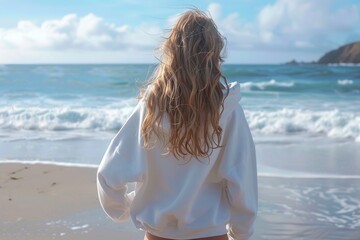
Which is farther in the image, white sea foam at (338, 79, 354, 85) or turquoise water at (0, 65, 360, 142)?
white sea foam at (338, 79, 354, 85)

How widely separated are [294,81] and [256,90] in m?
3.39

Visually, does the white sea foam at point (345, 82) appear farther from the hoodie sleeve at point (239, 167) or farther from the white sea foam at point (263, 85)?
the hoodie sleeve at point (239, 167)

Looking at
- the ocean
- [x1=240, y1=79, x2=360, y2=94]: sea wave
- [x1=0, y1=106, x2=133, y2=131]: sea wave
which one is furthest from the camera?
[x1=240, y1=79, x2=360, y2=94]: sea wave

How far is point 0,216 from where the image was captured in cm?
452

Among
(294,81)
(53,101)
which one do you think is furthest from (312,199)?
(294,81)

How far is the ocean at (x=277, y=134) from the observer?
4988mm

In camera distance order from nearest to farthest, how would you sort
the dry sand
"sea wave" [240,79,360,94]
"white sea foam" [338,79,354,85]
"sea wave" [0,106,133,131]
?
the dry sand < "sea wave" [0,106,133,131] < "sea wave" [240,79,360,94] < "white sea foam" [338,79,354,85]

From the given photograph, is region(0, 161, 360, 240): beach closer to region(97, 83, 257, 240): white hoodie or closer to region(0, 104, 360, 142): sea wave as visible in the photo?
region(97, 83, 257, 240): white hoodie

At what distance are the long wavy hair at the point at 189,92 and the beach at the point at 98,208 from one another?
223 centimetres

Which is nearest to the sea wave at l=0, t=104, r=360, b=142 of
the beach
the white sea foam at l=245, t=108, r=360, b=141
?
the white sea foam at l=245, t=108, r=360, b=141

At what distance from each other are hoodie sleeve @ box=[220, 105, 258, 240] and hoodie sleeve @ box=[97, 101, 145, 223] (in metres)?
0.31

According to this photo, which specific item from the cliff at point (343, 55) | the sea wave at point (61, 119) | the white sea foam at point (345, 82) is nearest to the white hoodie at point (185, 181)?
the sea wave at point (61, 119)

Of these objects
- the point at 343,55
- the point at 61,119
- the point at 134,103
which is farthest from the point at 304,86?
the point at 343,55

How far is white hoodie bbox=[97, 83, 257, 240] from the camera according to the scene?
77.5 inches
